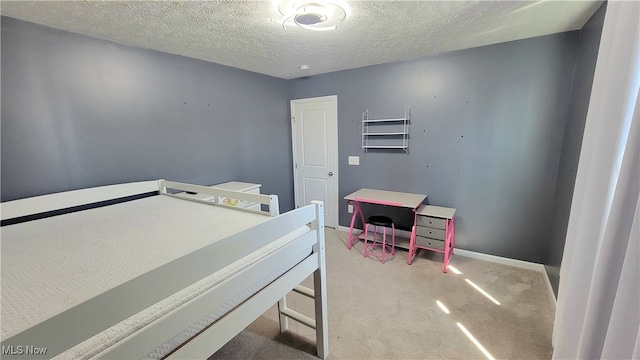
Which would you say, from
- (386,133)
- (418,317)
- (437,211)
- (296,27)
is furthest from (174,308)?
(386,133)

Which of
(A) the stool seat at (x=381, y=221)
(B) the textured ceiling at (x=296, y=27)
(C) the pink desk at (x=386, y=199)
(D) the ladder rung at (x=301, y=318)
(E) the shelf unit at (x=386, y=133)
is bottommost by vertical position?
(D) the ladder rung at (x=301, y=318)

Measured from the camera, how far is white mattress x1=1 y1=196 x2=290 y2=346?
2.71 feet

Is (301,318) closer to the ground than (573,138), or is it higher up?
closer to the ground

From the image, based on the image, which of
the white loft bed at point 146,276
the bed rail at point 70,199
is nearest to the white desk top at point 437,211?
the white loft bed at point 146,276

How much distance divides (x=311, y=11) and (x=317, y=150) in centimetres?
227

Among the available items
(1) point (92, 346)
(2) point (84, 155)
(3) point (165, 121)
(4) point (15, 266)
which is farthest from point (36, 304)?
(3) point (165, 121)

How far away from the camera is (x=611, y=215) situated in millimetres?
993

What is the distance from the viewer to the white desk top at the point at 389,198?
9.05 feet

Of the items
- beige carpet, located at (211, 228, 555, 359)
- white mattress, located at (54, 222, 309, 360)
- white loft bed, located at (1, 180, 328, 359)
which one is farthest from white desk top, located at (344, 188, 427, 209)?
white mattress, located at (54, 222, 309, 360)

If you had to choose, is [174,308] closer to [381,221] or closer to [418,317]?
[418,317]

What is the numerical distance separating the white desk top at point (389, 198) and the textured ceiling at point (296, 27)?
5.17ft

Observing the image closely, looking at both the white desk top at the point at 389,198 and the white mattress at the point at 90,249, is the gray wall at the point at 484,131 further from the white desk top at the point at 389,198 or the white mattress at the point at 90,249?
the white mattress at the point at 90,249

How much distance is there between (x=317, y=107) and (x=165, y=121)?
1.95 metres

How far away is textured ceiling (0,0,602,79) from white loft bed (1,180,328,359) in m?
1.26
